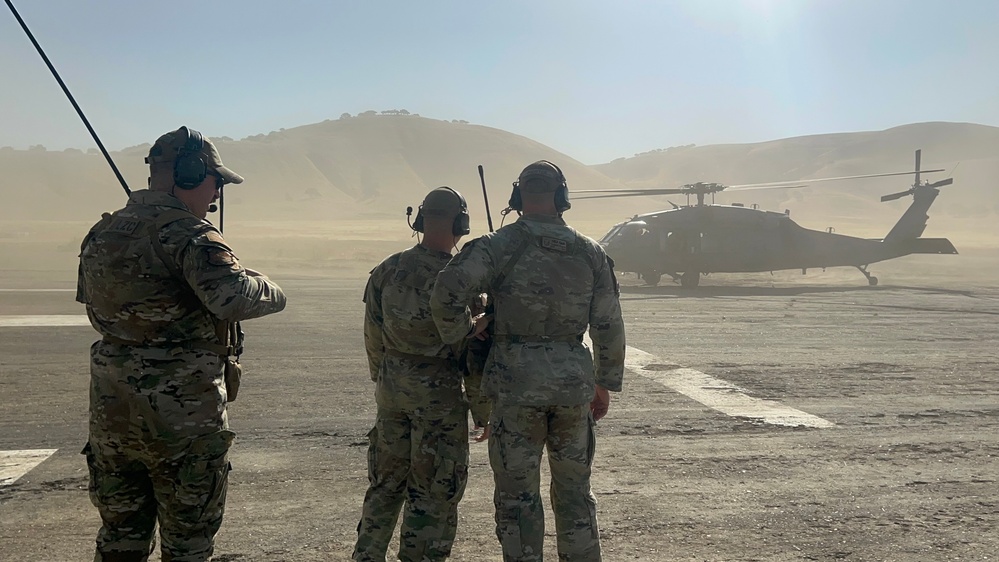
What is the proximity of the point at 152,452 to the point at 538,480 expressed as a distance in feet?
5.80

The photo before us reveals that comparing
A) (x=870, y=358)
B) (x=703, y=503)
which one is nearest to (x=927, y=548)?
(x=703, y=503)

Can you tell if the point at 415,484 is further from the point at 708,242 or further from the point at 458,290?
the point at 708,242

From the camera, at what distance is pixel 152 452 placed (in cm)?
304

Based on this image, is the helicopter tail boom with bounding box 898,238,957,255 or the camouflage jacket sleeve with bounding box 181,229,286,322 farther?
the helicopter tail boom with bounding box 898,238,957,255

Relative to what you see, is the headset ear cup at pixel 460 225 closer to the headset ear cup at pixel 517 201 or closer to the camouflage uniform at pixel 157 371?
the headset ear cup at pixel 517 201

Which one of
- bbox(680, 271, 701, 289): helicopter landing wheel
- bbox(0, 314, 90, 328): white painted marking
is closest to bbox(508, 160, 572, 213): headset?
bbox(0, 314, 90, 328): white painted marking

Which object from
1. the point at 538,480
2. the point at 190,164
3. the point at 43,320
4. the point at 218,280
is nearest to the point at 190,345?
the point at 218,280

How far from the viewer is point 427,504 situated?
3725 millimetres

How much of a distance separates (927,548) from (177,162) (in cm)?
474

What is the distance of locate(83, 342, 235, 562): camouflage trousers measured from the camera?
3.04 m

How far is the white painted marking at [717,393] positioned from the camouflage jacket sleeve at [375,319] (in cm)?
474

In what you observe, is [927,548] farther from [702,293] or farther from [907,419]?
[702,293]

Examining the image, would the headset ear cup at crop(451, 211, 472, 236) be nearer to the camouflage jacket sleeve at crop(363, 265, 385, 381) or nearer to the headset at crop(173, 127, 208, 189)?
the camouflage jacket sleeve at crop(363, 265, 385, 381)

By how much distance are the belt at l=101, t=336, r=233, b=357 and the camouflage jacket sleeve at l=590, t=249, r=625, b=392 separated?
1815 mm
